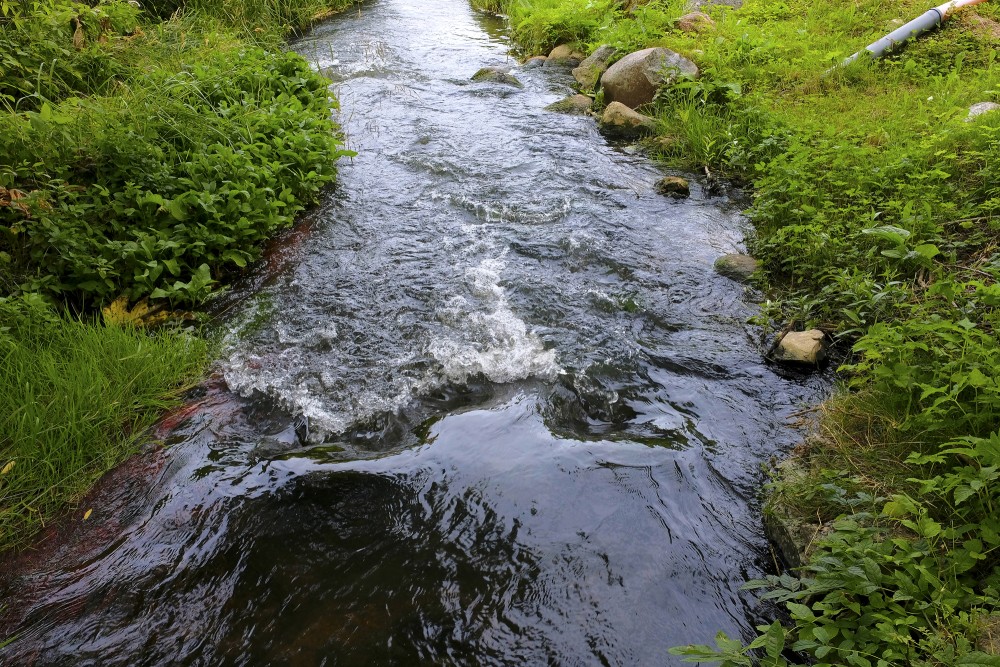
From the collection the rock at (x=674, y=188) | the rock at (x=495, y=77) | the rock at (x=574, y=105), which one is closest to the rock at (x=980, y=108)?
the rock at (x=674, y=188)

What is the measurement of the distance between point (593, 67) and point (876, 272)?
270 inches

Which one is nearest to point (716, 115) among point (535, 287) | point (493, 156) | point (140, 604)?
point (493, 156)

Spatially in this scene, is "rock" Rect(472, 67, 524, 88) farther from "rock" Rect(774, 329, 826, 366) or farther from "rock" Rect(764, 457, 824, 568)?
"rock" Rect(764, 457, 824, 568)

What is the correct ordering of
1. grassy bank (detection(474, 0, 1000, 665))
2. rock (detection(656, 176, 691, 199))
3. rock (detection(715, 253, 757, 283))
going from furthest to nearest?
rock (detection(656, 176, 691, 199))
rock (detection(715, 253, 757, 283))
grassy bank (detection(474, 0, 1000, 665))

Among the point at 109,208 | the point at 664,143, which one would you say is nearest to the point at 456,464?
the point at 109,208

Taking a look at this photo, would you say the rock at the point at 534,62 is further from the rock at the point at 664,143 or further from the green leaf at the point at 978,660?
the green leaf at the point at 978,660

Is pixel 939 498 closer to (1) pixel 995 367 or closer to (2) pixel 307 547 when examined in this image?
(1) pixel 995 367

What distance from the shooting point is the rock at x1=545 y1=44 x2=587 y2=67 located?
1130cm

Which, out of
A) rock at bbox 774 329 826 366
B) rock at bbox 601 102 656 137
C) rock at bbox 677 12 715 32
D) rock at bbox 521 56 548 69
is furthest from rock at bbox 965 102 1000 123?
rock at bbox 521 56 548 69

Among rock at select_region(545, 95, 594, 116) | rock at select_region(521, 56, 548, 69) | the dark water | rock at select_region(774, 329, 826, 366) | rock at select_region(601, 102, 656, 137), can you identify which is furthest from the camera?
rock at select_region(521, 56, 548, 69)

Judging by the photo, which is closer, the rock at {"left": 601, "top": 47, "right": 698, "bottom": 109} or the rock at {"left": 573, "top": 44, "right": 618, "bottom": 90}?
the rock at {"left": 601, "top": 47, "right": 698, "bottom": 109}

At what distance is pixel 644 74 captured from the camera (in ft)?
27.6

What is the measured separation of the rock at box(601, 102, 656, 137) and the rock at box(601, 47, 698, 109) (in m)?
0.35

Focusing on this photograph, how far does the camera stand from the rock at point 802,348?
4.06m
